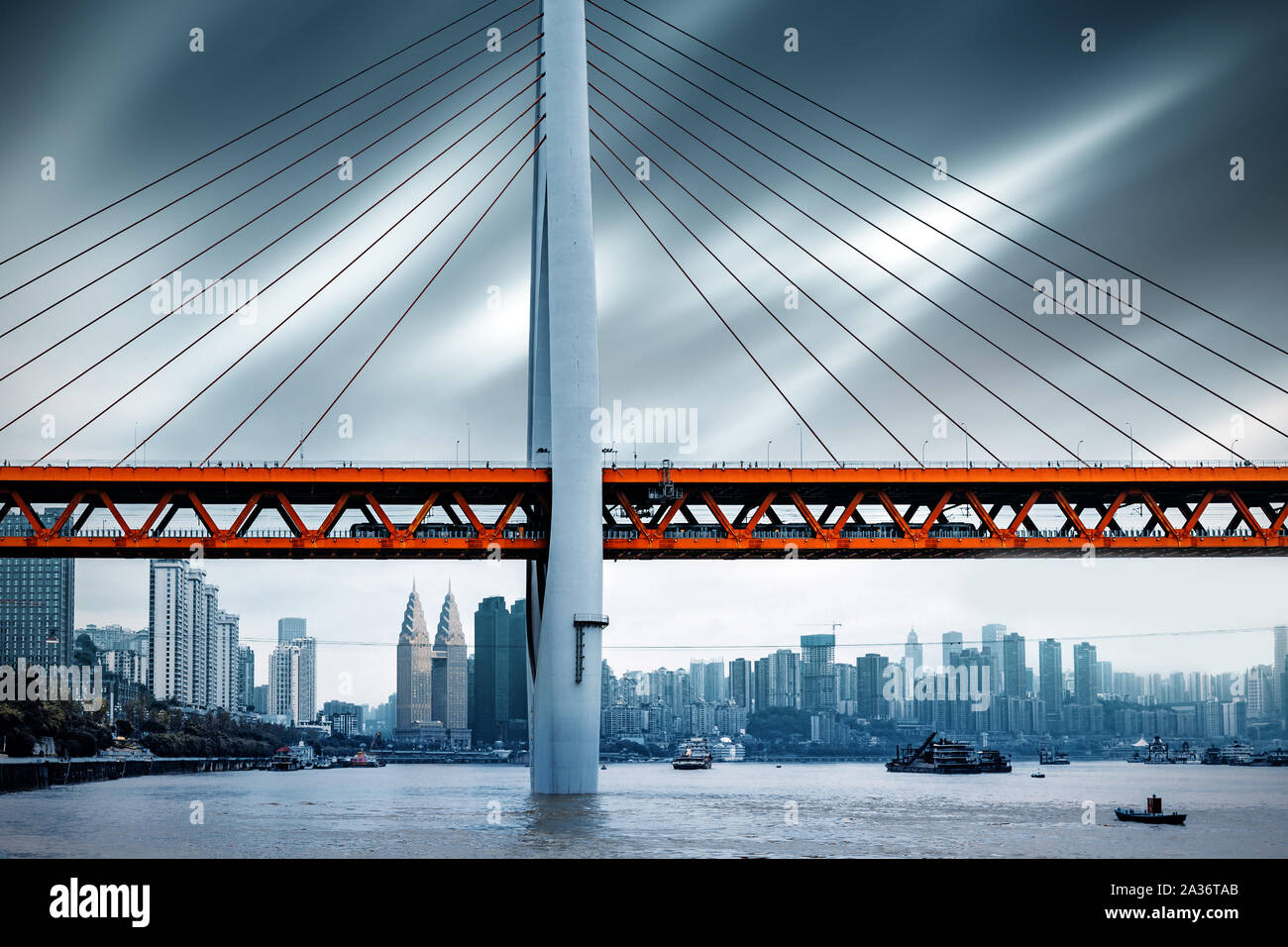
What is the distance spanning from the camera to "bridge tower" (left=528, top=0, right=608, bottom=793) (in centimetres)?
4669

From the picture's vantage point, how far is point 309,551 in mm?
52500

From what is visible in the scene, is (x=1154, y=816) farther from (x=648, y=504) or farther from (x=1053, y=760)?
(x=1053, y=760)

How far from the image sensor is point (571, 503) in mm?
47375

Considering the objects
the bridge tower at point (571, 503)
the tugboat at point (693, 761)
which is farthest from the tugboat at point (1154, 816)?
the tugboat at point (693, 761)

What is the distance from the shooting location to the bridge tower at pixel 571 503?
153 feet

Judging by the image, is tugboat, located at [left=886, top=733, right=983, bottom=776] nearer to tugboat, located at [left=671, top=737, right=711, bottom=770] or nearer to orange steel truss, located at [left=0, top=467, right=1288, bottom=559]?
tugboat, located at [left=671, top=737, right=711, bottom=770]

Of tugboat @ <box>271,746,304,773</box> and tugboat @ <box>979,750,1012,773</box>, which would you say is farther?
tugboat @ <box>271,746,304,773</box>

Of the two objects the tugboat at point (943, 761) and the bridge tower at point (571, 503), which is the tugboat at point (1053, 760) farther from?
the bridge tower at point (571, 503)

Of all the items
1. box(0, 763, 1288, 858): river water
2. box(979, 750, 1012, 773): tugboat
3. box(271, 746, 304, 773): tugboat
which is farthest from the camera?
box(271, 746, 304, 773): tugboat

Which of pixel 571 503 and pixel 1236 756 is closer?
pixel 571 503

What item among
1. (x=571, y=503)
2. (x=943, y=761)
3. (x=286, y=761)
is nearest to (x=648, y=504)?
(x=571, y=503)

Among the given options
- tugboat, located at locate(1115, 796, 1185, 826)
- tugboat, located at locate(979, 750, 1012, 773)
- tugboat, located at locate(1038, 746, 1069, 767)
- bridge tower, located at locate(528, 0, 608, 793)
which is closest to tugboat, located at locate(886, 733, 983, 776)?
tugboat, located at locate(979, 750, 1012, 773)

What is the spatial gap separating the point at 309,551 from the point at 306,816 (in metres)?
10.2
